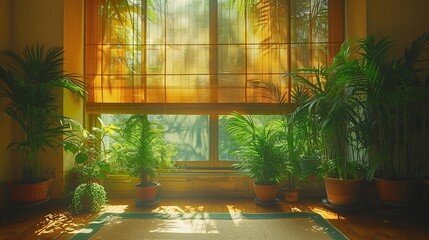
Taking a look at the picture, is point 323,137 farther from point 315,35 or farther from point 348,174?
point 315,35

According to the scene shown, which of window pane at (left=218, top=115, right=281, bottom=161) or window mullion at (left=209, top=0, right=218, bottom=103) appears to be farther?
window pane at (left=218, top=115, right=281, bottom=161)

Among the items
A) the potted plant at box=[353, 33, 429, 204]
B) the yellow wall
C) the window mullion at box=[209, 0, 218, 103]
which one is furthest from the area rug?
the window mullion at box=[209, 0, 218, 103]

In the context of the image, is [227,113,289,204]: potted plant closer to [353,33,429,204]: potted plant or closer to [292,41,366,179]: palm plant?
[292,41,366,179]: palm plant

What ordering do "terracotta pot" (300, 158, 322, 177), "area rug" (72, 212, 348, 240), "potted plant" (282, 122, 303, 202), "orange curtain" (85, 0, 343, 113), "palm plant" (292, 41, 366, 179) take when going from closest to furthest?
1. "area rug" (72, 212, 348, 240)
2. "palm plant" (292, 41, 366, 179)
3. "terracotta pot" (300, 158, 322, 177)
4. "potted plant" (282, 122, 303, 202)
5. "orange curtain" (85, 0, 343, 113)

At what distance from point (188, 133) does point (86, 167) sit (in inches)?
49.2

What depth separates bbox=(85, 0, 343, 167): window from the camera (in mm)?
3508

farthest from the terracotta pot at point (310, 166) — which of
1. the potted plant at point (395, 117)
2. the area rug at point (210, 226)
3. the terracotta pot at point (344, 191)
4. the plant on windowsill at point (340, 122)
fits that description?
the potted plant at point (395, 117)

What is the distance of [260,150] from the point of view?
3.14 meters

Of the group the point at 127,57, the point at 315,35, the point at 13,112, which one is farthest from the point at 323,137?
the point at 13,112

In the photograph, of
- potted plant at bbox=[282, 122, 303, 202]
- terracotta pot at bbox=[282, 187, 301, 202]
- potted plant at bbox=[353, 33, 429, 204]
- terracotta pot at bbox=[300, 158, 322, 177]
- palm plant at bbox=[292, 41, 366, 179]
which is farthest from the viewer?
terracotta pot at bbox=[282, 187, 301, 202]

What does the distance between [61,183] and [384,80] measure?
3.56 m

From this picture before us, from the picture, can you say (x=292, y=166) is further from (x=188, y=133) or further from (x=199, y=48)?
(x=199, y=48)

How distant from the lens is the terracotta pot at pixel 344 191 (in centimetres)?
292

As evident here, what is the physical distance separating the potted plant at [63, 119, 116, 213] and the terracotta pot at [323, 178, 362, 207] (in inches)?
95.4
